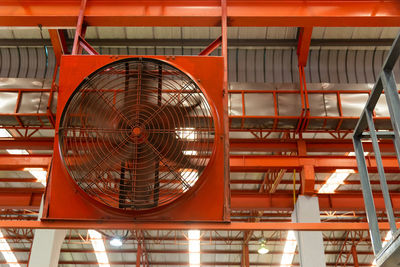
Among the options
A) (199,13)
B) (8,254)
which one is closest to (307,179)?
(199,13)

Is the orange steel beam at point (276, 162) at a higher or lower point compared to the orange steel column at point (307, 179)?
higher

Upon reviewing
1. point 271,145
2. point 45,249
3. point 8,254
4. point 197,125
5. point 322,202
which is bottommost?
point 45,249

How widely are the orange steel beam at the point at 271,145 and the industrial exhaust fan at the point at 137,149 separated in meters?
7.84

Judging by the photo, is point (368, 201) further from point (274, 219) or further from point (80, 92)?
point (274, 219)

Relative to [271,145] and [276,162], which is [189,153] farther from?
[271,145]

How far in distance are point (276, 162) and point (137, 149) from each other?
8.02 metres

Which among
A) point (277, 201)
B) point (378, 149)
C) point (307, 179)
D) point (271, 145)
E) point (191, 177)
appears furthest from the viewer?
point (277, 201)

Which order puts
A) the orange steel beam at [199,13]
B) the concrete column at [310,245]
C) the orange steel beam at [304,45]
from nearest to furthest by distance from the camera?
the orange steel beam at [199,13] < the concrete column at [310,245] < the orange steel beam at [304,45]

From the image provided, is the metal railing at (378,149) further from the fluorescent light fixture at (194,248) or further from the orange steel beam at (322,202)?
the fluorescent light fixture at (194,248)

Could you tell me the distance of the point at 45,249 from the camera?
10312 millimetres

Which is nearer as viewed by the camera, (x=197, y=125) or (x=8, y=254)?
(x=197, y=125)

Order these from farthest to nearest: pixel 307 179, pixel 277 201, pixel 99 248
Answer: pixel 99 248, pixel 277 201, pixel 307 179

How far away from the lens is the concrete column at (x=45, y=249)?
10.1 m

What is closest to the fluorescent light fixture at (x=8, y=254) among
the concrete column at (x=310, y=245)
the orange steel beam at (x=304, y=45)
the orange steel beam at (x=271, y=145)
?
the orange steel beam at (x=271, y=145)
